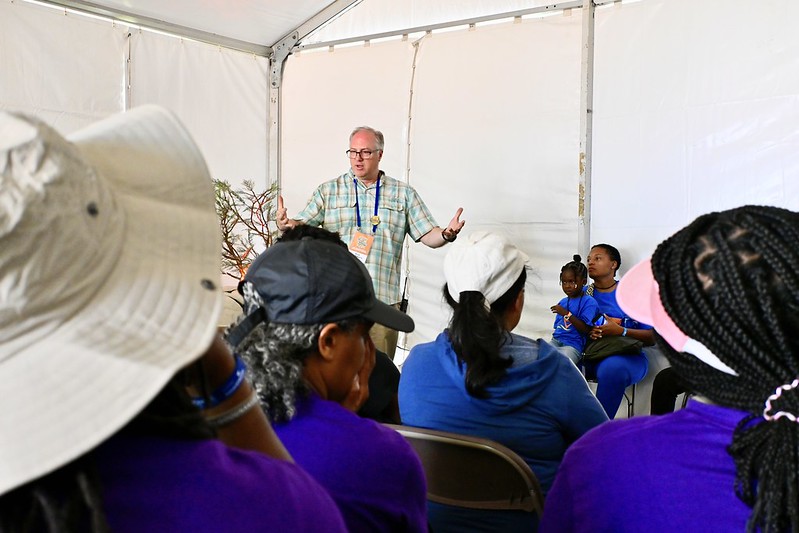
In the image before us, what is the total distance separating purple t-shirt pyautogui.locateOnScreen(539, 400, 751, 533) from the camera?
2.73 feet

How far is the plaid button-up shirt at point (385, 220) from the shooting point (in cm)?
407

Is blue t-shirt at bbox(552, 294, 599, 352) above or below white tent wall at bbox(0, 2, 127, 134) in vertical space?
below

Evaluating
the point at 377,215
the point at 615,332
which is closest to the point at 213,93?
the point at 377,215

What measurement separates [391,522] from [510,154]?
4.05 metres

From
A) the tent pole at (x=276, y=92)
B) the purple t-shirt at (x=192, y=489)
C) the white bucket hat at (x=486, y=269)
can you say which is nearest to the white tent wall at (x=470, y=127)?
the tent pole at (x=276, y=92)

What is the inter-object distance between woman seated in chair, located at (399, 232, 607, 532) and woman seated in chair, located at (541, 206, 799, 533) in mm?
606

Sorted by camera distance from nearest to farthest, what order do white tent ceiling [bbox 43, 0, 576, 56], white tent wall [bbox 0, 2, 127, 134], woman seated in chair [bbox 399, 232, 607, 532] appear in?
woman seated in chair [bbox 399, 232, 607, 532] → white tent wall [bbox 0, 2, 127, 134] → white tent ceiling [bbox 43, 0, 576, 56]

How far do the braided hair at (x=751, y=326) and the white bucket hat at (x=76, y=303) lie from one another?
600mm

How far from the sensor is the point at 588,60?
4484 mm

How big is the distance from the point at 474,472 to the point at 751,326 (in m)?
0.78

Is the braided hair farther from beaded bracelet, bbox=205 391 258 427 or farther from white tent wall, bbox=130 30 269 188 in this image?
white tent wall, bbox=130 30 269 188

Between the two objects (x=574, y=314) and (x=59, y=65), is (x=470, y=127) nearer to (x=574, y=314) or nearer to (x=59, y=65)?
(x=574, y=314)

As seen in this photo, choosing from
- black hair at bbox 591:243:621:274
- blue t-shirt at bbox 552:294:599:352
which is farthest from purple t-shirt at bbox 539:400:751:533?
black hair at bbox 591:243:621:274

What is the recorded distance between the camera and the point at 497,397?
1.59 m
